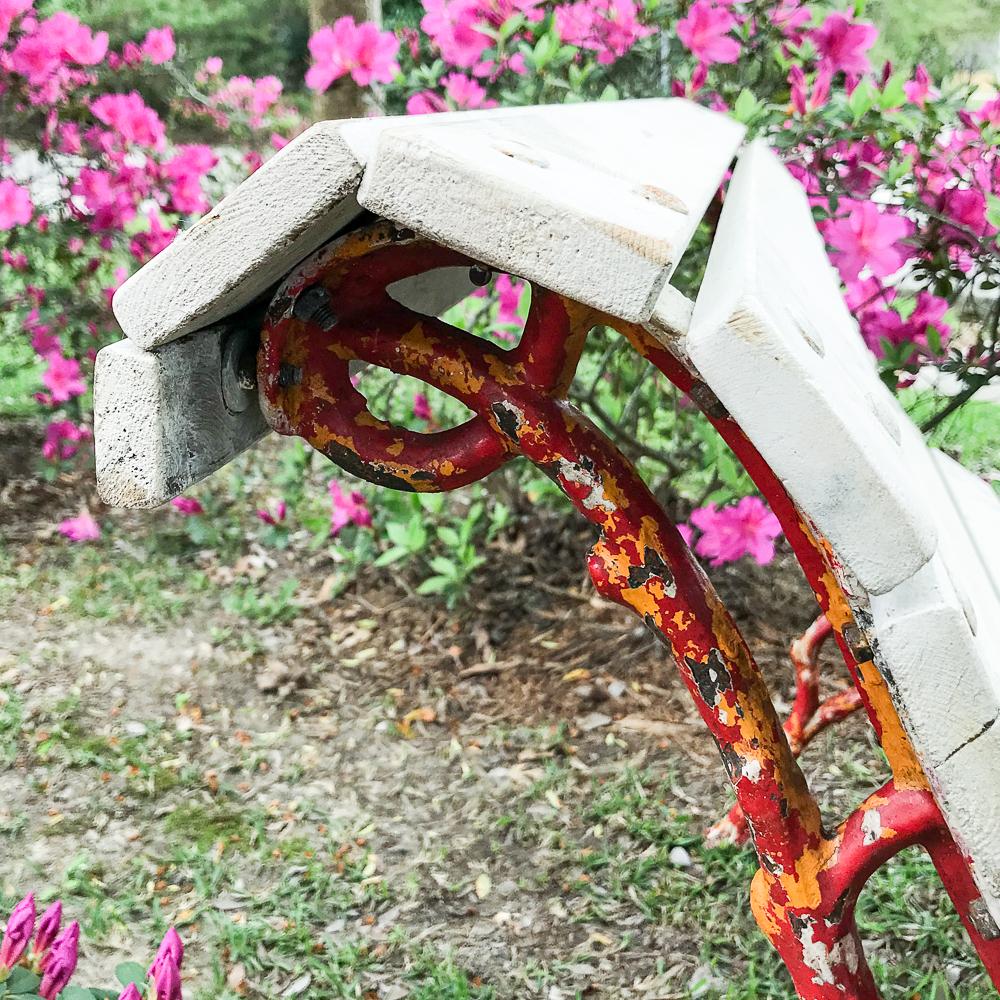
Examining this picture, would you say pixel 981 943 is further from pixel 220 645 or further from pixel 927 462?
pixel 220 645

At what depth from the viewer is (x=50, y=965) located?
3.10 feet

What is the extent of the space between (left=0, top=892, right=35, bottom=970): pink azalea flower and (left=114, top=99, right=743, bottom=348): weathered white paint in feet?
1.84

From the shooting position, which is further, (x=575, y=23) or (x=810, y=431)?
(x=575, y=23)

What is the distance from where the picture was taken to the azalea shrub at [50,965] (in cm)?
90

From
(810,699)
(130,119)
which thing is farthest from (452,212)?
(130,119)

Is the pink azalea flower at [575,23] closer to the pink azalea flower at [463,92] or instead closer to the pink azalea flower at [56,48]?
the pink azalea flower at [463,92]

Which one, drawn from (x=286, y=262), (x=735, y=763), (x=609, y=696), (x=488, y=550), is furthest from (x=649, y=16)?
(x=735, y=763)

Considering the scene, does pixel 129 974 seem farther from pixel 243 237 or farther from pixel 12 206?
pixel 12 206

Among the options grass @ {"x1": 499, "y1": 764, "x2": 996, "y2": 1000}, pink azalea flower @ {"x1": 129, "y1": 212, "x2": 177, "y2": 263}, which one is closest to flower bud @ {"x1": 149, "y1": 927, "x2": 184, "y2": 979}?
grass @ {"x1": 499, "y1": 764, "x2": 996, "y2": 1000}

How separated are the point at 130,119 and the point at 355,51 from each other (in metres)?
0.96

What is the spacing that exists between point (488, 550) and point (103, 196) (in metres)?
1.56

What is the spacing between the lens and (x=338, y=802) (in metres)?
2.30

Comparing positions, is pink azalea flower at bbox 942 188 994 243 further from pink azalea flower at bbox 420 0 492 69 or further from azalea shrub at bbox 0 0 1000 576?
pink azalea flower at bbox 420 0 492 69

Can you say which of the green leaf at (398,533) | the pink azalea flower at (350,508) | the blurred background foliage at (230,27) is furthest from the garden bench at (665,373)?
the blurred background foliage at (230,27)
